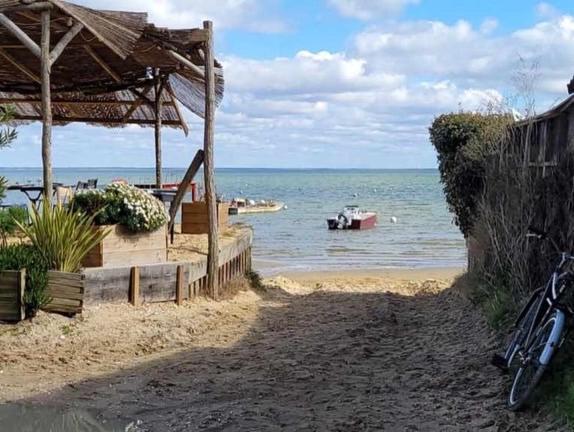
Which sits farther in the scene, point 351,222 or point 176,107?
point 351,222

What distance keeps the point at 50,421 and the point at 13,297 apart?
7.60 ft

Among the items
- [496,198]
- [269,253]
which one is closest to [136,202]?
[496,198]

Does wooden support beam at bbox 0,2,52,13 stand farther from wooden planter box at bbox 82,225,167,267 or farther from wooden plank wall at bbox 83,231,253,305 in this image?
wooden plank wall at bbox 83,231,253,305

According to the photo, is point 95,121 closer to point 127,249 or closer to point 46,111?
point 46,111

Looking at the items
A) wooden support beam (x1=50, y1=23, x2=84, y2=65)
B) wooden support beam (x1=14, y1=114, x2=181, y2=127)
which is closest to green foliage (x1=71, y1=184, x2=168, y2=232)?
wooden support beam (x1=50, y1=23, x2=84, y2=65)

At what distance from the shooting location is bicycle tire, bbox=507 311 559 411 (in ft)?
14.8

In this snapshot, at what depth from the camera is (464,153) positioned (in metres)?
A: 9.91

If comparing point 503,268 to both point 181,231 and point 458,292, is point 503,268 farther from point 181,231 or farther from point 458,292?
point 181,231

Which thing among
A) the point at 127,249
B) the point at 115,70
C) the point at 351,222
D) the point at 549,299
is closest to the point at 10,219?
the point at 127,249

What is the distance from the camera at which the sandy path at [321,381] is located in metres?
5.07

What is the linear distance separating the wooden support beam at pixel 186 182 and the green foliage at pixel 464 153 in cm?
355

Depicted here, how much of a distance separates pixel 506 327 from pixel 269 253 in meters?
16.8

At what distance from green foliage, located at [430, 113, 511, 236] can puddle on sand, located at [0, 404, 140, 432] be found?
18.8ft

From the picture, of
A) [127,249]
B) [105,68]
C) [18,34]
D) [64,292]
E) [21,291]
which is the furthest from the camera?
[105,68]
